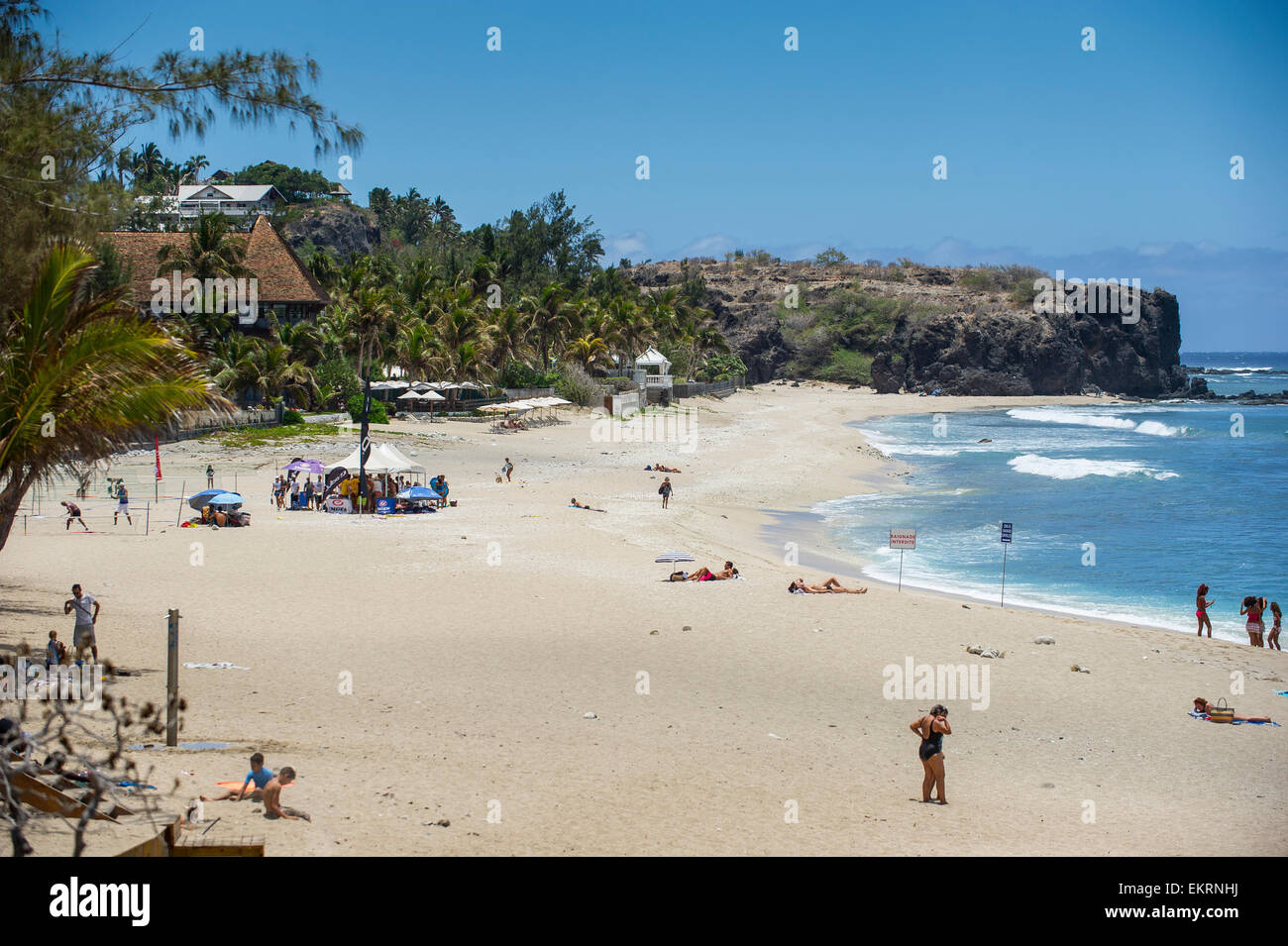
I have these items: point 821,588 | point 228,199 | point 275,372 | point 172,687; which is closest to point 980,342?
point 228,199

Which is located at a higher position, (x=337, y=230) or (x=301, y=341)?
(x=337, y=230)

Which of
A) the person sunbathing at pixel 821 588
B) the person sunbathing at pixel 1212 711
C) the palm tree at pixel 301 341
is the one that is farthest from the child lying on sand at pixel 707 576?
the palm tree at pixel 301 341

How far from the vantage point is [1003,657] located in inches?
605

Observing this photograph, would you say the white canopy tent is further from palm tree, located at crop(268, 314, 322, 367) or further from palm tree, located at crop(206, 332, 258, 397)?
palm tree, located at crop(268, 314, 322, 367)

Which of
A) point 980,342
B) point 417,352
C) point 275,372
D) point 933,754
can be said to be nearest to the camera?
point 933,754

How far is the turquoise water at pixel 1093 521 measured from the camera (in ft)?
71.5

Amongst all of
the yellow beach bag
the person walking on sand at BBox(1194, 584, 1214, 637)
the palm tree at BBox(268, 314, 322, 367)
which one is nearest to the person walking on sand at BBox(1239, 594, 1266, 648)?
the person walking on sand at BBox(1194, 584, 1214, 637)

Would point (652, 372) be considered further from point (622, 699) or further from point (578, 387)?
point (622, 699)

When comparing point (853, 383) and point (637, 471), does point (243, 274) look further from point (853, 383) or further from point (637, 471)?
point (853, 383)

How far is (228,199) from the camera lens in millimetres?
105625

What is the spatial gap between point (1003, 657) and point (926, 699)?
2686 millimetres

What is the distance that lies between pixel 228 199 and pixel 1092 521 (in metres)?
97.6

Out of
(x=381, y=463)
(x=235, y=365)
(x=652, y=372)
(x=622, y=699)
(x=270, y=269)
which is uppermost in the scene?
(x=270, y=269)
